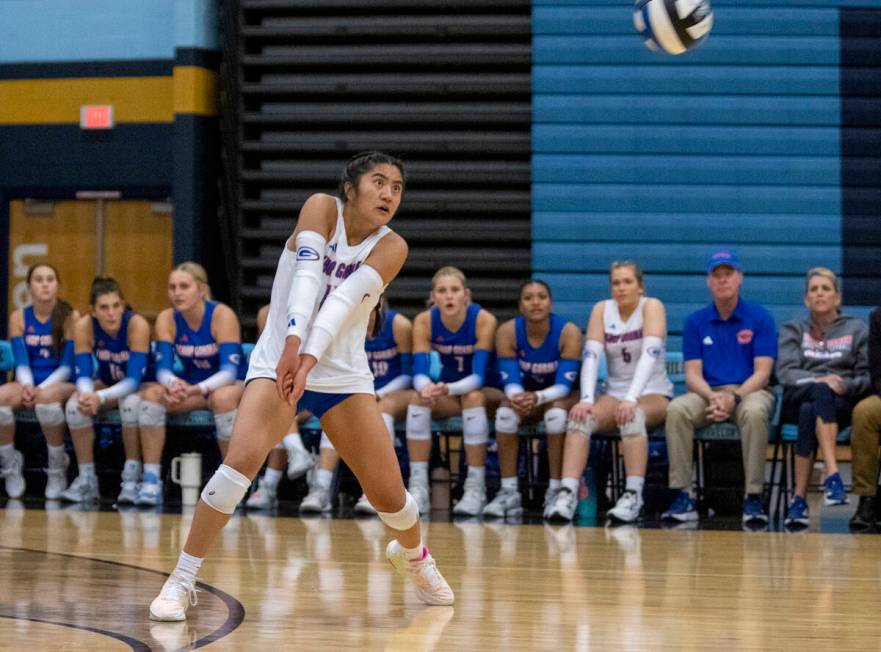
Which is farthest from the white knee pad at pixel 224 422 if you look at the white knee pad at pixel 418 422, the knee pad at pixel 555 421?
the knee pad at pixel 555 421

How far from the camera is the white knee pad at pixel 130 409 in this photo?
22.8 feet

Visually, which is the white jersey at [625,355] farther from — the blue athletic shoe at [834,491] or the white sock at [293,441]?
the white sock at [293,441]

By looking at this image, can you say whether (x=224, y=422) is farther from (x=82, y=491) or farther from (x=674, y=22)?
(x=674, y=22)

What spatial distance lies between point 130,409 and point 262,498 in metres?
0.95

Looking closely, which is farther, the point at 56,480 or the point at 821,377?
the point at 56,480

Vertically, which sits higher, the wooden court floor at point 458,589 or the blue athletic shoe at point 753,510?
the wooden court floor at point 458,589

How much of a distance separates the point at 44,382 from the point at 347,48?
134 inches

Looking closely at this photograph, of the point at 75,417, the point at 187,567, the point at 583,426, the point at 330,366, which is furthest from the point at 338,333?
the point at 75,417

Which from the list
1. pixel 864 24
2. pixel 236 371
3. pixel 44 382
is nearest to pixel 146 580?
pixel 236 371

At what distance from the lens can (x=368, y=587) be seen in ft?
13.7

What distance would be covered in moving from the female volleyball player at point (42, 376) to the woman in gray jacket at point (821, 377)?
412 cm

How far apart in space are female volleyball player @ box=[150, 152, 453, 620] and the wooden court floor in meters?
0.21

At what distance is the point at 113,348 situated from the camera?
23.7 ft

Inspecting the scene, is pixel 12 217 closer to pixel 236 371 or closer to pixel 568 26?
pixel 236 371
